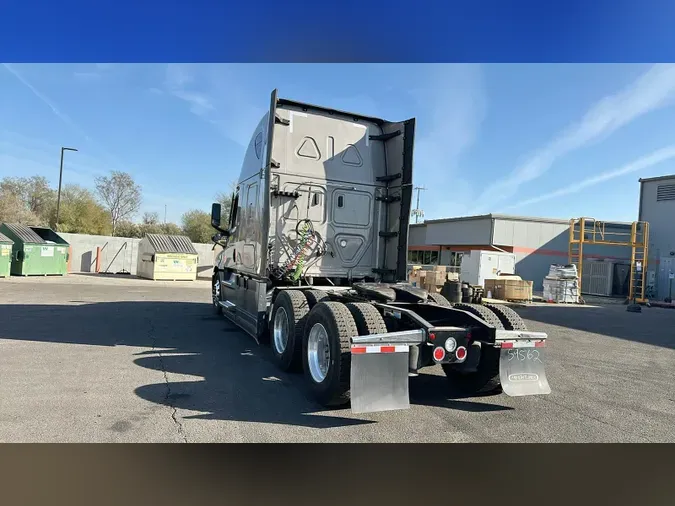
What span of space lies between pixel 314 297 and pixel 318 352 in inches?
45.8

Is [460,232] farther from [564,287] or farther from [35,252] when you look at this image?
[35,252]

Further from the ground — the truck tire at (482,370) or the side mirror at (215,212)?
the side mirror at (215,212)

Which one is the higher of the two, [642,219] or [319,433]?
[642,219]

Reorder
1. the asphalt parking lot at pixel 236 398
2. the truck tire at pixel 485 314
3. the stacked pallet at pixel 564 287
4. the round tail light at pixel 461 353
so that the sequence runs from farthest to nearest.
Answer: the stacked pallet at pixel 564 287, the truck tire at pixel 485 314, the round tail light at pixel 461 353, the asphalt parking lot at pixel 236 398

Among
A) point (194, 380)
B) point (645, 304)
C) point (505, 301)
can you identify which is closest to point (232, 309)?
point (194, 380)

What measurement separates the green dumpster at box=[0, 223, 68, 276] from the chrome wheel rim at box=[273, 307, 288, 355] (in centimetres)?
2096

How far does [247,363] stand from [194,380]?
1128 mm

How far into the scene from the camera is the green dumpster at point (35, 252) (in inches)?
885

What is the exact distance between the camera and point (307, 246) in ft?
25.5

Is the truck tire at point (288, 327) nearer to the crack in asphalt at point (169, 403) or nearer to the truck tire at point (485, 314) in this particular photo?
the crack in asphalt at point (169, 403)

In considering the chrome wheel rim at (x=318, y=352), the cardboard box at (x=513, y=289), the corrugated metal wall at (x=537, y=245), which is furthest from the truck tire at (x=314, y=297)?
the corrugated metal wall at (x=537, y=245)

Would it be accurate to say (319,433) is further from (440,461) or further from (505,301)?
(505,301)

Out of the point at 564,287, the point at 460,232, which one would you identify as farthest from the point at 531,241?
the point at 564,287

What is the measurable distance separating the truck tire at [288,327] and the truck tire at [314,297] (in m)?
0.11
